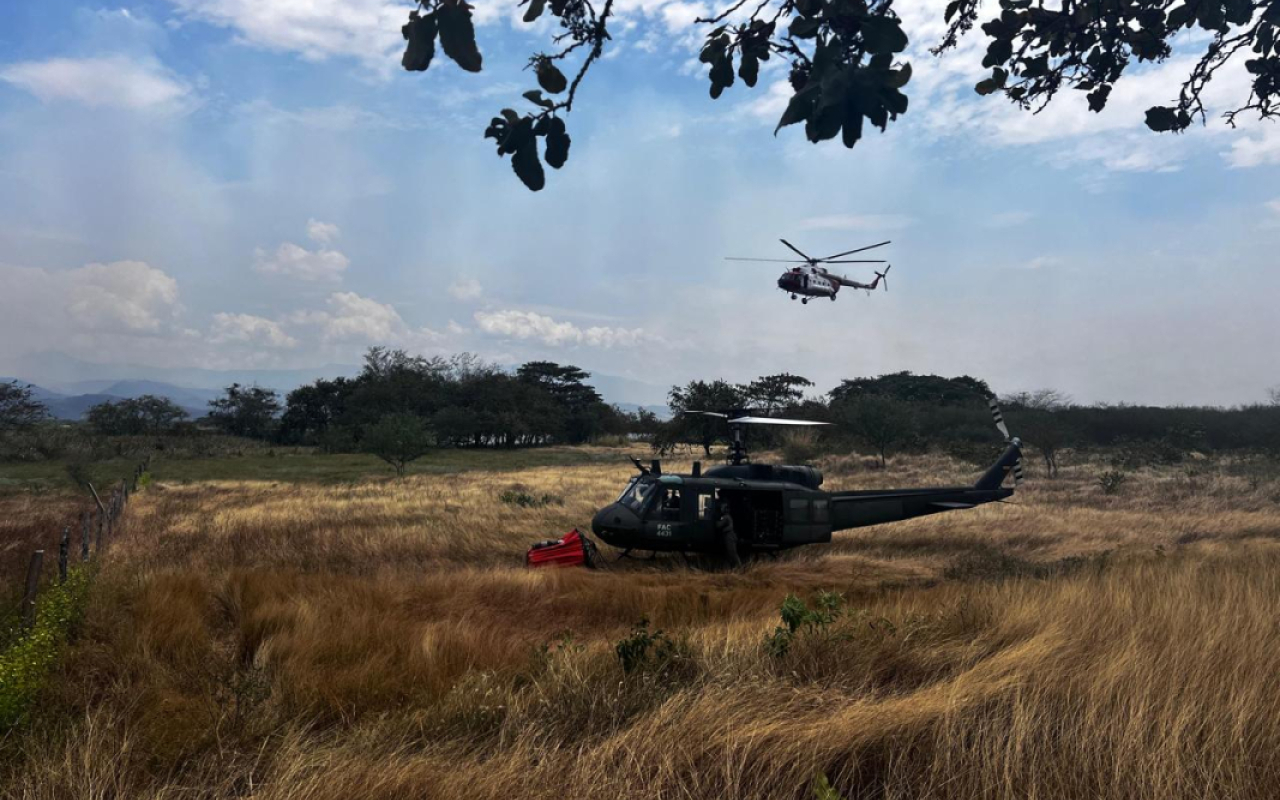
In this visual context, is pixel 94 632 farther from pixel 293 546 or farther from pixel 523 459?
pixel 523 459

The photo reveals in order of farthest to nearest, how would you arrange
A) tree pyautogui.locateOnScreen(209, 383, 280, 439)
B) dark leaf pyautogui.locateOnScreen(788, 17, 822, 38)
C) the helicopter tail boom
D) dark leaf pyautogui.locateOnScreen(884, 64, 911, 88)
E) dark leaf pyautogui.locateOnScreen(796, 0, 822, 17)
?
tree pyautogui.locateOnScreen(209, 383, 280, 439) < the helicopter tail boom < dark leaf pyautogui.locateOnScreen(796, 0, 822, 17) < dark leaf pyautogui.locateOnScreen(788, 17, 822, 38) < dark leaf pyautogui.locateOnScreen(884, 64, 911, 88)

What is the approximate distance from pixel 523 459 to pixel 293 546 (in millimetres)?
39282

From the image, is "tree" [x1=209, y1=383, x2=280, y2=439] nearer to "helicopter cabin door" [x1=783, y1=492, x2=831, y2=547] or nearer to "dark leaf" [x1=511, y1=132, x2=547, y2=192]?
"helicopter cabin door" [x1=783, y1=492, x2=831, y2=547]

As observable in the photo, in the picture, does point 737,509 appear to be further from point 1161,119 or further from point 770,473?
point 1161,119

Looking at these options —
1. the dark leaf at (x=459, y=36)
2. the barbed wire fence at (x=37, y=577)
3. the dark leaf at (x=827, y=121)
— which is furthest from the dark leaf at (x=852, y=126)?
the barbed wire fence at (x=37, y=577)

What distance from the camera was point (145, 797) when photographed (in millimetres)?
3252

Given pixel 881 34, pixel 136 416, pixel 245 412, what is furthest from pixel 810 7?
pixel 245 412

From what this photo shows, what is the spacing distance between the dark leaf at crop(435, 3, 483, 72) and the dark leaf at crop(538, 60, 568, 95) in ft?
1.67

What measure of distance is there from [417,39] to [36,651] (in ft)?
18.5

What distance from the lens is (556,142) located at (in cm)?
284

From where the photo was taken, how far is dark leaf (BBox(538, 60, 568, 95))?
2822 millimetres

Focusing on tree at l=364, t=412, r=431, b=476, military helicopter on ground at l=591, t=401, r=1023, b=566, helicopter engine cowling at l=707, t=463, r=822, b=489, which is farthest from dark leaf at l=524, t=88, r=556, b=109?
tree at l=364, t=412, r=431, b=476

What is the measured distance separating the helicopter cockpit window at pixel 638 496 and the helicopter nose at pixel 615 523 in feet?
0.38

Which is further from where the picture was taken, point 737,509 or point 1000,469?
point 1000,469
